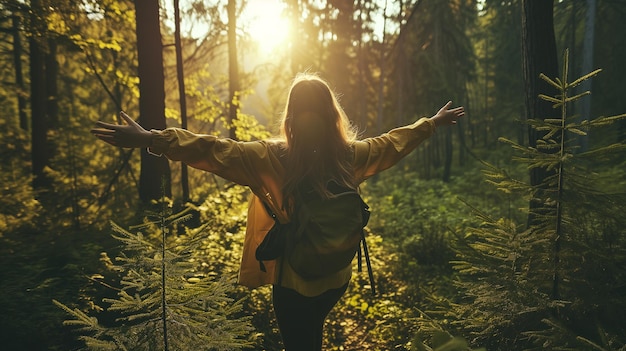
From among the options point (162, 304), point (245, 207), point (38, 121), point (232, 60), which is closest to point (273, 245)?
point (162, 304)

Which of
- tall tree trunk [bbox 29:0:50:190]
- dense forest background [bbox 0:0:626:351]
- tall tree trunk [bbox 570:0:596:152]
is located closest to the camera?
dense forest background [bbox 0:0:626:351]

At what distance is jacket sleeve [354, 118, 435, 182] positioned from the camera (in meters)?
2.69

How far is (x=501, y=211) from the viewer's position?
10.6 meters

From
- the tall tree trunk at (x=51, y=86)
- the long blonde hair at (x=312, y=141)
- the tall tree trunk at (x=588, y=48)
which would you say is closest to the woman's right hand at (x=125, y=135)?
the long blonde hair at (x=312, y=141)

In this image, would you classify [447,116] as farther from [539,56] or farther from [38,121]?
[38,121]

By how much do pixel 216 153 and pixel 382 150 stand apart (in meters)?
1.20

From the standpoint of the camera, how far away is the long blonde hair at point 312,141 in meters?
2.38

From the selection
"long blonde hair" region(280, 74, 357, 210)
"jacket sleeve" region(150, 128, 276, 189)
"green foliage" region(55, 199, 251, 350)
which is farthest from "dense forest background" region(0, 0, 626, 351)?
"long blonde hair" region(280, 74, 357, 210)

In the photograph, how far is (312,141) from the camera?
242 centimetres

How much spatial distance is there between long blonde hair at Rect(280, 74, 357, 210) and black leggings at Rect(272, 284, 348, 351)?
61cm

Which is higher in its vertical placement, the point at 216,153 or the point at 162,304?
the point at 216,153

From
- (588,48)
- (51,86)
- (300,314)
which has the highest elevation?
(588,48)

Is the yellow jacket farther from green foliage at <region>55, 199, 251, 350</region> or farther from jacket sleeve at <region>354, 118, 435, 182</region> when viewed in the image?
green foliage at <region>55, 199, 251, 350</region>

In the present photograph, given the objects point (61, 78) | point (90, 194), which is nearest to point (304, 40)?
point (61, 78)
